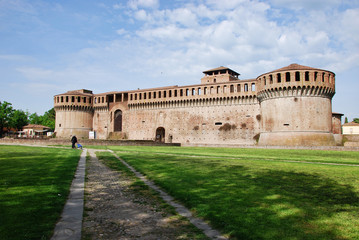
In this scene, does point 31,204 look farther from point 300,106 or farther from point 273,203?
point 300,106

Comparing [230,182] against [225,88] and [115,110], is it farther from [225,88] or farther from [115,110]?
[115,110]

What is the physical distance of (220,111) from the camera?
45.0 metres

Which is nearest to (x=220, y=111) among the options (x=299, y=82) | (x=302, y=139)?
(x=299, y=82)

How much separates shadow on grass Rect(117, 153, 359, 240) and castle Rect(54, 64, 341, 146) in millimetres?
29430

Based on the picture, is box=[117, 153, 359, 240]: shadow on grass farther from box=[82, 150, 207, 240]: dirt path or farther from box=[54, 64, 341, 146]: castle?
box=[54, 64, 341, 146]: castle

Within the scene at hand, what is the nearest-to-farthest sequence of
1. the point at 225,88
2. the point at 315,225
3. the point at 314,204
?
the point at 315,225 < the point at 314,204 < the point at 225,88

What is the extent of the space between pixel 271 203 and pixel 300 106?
112 ft

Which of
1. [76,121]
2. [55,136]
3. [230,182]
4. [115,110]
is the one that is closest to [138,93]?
[115,110]

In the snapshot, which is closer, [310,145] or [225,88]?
[310,145]

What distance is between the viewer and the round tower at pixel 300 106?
119 ft

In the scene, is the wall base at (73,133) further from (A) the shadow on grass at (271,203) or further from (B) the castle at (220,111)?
(A) the shadow on grass at (271,203)

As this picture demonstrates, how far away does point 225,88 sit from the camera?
145 ft

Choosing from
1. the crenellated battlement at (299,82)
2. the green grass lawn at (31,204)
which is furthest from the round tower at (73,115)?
the green grass lawn at (31,204)

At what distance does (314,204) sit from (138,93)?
1953 inches
